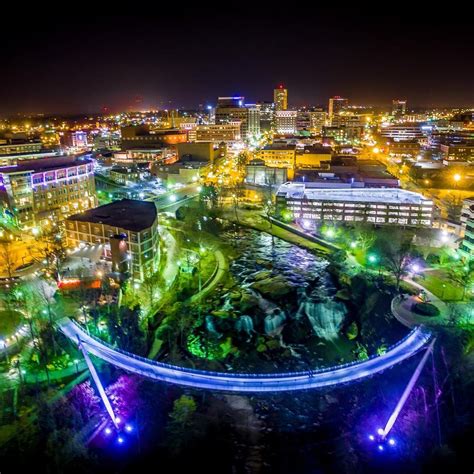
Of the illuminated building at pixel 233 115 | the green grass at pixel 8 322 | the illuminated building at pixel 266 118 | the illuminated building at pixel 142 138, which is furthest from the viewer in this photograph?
the illuminated building at pixel 266 118

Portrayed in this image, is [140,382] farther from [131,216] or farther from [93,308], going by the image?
[131,216]

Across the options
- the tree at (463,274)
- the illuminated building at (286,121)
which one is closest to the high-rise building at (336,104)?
the illuminated building at (286,121)

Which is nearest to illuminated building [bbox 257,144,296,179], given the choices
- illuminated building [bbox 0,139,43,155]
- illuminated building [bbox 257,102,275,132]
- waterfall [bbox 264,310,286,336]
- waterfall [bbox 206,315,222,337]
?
illuminated building [bbox 0,139,43,155]

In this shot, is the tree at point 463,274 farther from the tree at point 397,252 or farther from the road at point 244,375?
the road at point 244,375

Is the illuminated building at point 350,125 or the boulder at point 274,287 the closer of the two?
the boulder at point 274,287

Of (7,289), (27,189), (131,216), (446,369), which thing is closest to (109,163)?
(27,189)

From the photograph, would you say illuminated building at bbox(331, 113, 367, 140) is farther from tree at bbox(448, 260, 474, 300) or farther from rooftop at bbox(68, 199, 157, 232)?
rooftop at bbox(68, 199, 157, 232)
